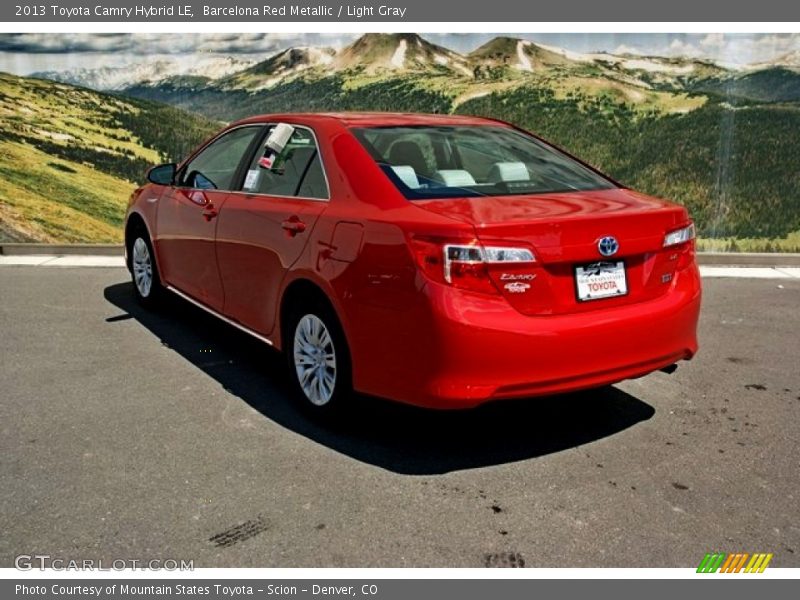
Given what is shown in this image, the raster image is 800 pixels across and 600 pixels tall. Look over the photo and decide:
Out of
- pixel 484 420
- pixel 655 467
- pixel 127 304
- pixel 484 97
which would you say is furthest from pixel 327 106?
pixel 655 467

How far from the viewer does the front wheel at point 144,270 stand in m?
6.59

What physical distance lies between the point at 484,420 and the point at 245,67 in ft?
24.6

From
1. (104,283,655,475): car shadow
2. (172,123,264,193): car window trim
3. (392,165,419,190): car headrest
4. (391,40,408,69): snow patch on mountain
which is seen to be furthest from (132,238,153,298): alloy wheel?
(391,40,408,69): snow patch on mountain

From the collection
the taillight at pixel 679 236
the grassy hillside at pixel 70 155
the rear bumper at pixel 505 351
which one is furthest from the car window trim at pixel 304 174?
the grassy hillside at pixel 70 155

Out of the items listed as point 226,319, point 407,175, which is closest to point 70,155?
point 226,319

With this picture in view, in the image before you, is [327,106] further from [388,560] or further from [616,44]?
[388,560]

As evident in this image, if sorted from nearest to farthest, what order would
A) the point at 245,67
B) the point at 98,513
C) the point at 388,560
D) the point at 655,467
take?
the point at 388,560
the point at 98,513
the point at 655,467
the point at 245,67

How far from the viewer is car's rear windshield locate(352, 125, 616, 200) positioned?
13.3 ft

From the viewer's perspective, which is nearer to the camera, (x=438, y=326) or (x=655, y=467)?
(x=438, y=326)

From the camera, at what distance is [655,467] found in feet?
12.6

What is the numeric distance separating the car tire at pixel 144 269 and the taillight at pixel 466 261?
3644 millimetres

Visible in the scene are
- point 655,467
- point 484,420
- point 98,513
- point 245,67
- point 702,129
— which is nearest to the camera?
point 98,513

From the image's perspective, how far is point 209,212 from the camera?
209 inches

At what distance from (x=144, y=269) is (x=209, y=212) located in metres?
1.71
